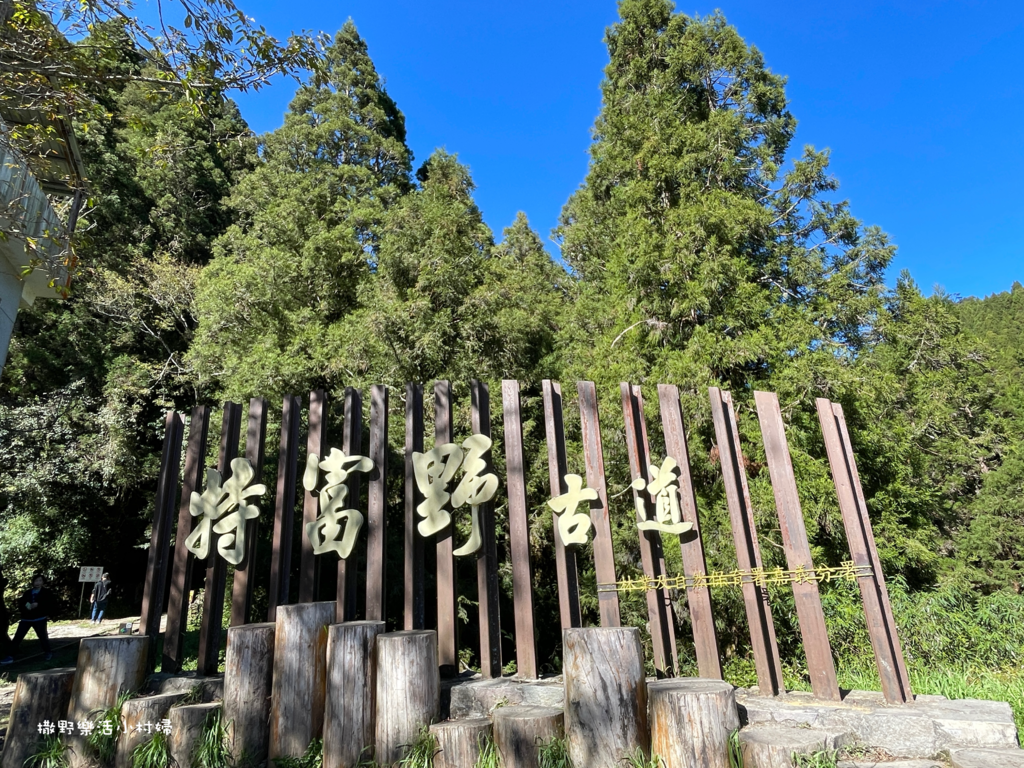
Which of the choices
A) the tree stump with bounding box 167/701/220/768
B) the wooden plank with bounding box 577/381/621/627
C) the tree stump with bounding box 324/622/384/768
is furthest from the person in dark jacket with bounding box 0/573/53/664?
the wooden plank with bounding box 577/381/621/627

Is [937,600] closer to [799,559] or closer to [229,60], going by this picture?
[799,559]

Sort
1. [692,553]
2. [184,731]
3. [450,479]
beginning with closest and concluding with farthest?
[184,731], [692,553], [450,479]

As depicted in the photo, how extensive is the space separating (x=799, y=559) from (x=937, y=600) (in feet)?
12.0

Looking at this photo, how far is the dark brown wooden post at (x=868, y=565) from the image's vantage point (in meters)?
2.57

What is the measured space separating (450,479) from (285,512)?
1118 millimetres

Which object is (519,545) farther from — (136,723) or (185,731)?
(136,723)

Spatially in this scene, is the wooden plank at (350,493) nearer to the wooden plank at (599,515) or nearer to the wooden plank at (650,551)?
the wooden plank at (599,515)

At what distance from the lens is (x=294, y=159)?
36.3 feet

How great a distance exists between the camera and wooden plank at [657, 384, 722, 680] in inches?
109

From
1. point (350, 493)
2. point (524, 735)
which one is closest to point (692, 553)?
point (524, 735)

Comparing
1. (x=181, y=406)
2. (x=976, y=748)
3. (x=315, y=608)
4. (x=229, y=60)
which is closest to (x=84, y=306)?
(x=181, y=406)

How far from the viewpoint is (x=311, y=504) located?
3521mm

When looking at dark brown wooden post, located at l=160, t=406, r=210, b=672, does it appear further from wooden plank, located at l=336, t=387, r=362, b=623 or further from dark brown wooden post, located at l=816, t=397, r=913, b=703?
dark brown wooden post, located at l=816, t=397, r=913, b=703

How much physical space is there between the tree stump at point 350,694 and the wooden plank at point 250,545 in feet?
3.03
